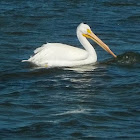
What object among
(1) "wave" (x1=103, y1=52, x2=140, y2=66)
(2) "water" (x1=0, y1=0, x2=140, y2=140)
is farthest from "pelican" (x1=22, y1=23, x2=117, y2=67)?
(1) "wave" (x1=103, y1=52, x2=140, y2=66)

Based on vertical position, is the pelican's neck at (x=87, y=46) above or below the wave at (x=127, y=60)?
above

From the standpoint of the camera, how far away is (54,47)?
41.1 feet

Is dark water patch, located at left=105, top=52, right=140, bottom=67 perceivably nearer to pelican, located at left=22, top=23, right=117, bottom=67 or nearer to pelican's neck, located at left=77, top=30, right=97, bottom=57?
pelican's neck, located at left=77, top=30, right=97, bottom=57

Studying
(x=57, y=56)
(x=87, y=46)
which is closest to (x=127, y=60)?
(x=87, y=46)

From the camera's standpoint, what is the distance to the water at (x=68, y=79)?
29.3 ft

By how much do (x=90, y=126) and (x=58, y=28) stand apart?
274 inches

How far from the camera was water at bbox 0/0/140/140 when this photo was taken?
895 cm

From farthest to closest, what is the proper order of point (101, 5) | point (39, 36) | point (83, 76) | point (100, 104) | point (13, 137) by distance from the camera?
point (101, 5) → point (39, 36) → point (83, 76) → point (100, 104) → point (13, 137)

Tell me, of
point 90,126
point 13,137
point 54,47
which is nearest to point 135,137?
point 90,126

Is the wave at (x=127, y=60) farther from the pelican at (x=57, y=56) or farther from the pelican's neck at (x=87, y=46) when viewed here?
the pelican at (x=57, y=56)

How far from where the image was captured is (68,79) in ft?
37.8

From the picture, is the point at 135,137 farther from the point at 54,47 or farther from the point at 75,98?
the point at 54,47

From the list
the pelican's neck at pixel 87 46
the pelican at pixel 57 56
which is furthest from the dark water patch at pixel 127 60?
the pelican at pixel 57 56

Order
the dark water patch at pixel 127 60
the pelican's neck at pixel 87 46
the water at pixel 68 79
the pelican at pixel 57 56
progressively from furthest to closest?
1. the pelican's neck at pixel 87 46
2. the dark water patch at pixel 127 60
3. the pelican at pixel 57 56
4. the water at pixel 68 79
